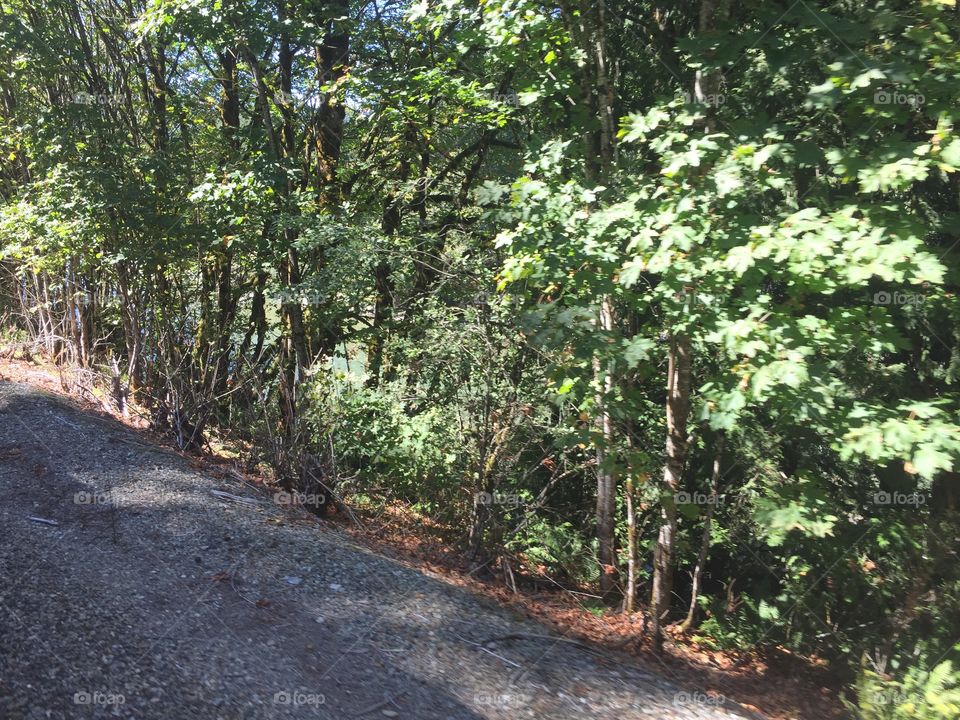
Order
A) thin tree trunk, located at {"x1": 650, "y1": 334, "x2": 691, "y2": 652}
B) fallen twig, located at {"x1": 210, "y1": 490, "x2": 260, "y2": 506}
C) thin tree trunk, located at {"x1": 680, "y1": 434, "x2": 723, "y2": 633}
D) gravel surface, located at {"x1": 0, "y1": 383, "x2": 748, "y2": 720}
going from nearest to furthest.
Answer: gravel surface, located at {"x1": 0, "y1": 383, "x2": 748, "y2": 720} < thin tree trunk, located at {"x1": 650, "y1": 334, "x2": 691, "y2": 652} < fallen twig, located at {"x1": 210, "y1": 490, "x2": 260, "y2": 506} < thin tree trunk, located at {"x1": 680, "y1": 434, "x2": 723, "y2": 633}

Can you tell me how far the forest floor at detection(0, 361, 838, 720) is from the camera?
142 inches

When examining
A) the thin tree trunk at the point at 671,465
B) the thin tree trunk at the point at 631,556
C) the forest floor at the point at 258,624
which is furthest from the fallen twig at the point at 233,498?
the thin tree trunk at the point at 671,465

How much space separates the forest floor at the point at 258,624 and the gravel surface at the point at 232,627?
1 cm

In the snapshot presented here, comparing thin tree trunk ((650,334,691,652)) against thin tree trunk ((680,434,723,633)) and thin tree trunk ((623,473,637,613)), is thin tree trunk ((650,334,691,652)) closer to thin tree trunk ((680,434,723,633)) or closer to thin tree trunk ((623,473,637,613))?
thin tree trunk ((623,473,637,613))

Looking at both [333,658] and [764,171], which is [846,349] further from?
[333,658]

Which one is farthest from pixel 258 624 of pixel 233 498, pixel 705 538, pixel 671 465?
pixel 705 538

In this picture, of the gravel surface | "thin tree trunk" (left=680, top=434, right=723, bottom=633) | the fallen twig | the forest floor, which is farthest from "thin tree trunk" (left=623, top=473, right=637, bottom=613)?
the fallen twig

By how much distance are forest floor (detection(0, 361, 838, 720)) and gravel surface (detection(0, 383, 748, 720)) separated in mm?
14

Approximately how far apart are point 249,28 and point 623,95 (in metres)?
4.33

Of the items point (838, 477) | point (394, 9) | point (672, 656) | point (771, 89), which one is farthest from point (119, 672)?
point (394, 9)

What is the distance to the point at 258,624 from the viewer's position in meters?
4.29

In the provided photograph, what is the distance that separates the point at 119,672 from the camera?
11.6 ft

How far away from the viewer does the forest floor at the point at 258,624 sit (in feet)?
11.8

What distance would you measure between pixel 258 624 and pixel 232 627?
168 millimetres
